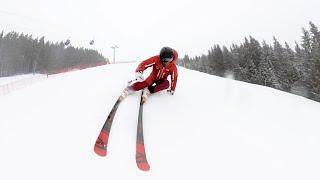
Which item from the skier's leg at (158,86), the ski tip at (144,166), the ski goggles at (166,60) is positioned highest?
the ski goggles at (166,60)

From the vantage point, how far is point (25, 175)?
3512mm

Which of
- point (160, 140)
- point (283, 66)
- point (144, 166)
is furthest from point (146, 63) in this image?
point (283, 66)

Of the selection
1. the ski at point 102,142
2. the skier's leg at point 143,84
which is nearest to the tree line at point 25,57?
the skier's leg at point 143,84

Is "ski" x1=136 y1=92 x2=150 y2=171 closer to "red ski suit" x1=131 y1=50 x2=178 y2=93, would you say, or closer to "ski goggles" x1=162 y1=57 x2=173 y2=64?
"red ski suit" x1=131 y1=50 x2=178 y2=93

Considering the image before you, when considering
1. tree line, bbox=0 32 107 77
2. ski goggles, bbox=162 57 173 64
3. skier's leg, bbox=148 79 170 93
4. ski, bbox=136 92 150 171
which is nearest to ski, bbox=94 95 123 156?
ski, bbox=136 92 150 171

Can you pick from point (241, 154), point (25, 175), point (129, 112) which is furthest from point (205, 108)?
point (25, 175)

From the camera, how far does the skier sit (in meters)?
7.55

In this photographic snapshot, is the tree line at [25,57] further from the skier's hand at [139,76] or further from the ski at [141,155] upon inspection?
the ski at [141,155]

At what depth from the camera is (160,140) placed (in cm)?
506

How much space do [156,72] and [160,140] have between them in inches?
125

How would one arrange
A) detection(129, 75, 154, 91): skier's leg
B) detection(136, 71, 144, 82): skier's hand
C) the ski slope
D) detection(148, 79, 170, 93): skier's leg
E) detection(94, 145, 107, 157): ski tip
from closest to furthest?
the ski slope, detection(94, 145, 107, 157): ski tip, detection(136, 71, 144, 82): skier's hand, detection(129, 75, 154, 91): skier's leg, detection(148, 79, 170, 93): skier's leg

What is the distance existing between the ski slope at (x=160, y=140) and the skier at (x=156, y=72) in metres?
0.35

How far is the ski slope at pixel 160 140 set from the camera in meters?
3.90

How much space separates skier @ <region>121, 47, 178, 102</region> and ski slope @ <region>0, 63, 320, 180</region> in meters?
0.35
